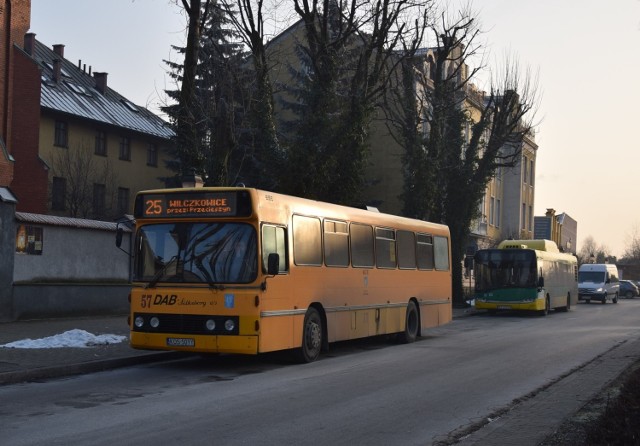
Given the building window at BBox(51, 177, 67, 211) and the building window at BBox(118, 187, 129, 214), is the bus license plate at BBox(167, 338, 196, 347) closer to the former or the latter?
the building window at BBox(51, 177, 67, 211)

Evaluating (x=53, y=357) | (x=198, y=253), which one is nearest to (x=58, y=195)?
Result: (x=53, y=357)

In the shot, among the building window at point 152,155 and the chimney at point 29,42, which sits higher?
the chimney at point 29,42

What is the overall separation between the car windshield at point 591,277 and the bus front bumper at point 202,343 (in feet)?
149

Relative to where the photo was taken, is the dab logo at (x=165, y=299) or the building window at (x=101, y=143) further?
the building window at (x=101, y=143)

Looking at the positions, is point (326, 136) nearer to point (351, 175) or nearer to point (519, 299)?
point (351, 175)

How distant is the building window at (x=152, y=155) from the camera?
52.7 m

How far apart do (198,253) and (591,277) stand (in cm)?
4590

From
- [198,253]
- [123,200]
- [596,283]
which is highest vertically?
[123,200]

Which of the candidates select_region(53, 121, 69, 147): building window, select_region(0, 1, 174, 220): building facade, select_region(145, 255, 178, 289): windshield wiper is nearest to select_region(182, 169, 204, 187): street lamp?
select_region(145, 255, 178, 289): windshield wiper

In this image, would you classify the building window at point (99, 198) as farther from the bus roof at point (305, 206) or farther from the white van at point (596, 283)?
the white van at point (596, 283)

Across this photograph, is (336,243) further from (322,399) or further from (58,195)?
(58,195)

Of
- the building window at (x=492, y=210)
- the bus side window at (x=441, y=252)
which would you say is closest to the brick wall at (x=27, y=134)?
the bus side window at (x=441, y=252)

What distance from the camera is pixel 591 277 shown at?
54.9m

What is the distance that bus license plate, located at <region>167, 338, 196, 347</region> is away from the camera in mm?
13391
